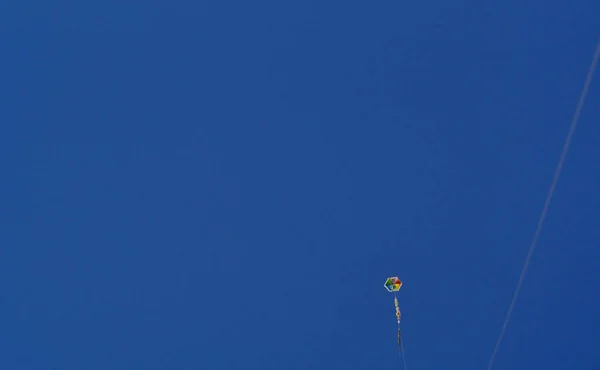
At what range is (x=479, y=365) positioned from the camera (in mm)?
2336

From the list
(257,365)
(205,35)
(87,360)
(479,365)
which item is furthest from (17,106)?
(479,365)

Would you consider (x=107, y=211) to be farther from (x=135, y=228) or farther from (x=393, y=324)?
(x=393, y=324)

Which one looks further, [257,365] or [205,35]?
[257,365]

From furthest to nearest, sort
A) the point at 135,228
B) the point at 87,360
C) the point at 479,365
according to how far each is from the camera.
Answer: the point at 479,365 < the point at 87,360 < the point at 135,228

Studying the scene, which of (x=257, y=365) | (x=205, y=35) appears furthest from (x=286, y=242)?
(x=205, y=35)

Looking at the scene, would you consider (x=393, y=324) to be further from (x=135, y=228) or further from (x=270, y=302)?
(x=135, y=228)

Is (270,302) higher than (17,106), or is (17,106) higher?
(17,106)

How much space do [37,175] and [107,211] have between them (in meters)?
0.26

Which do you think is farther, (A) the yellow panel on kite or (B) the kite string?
(A) the yellow panel on kite

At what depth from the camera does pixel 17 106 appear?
192 centimetres

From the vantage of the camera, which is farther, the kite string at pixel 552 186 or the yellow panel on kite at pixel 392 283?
the yellow panel on kite at pixel 392 283

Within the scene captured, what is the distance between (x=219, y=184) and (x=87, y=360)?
842 millimetres

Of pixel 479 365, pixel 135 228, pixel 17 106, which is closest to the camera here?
pixel 17 106

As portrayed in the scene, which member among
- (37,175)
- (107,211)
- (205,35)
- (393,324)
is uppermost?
(205,35)
